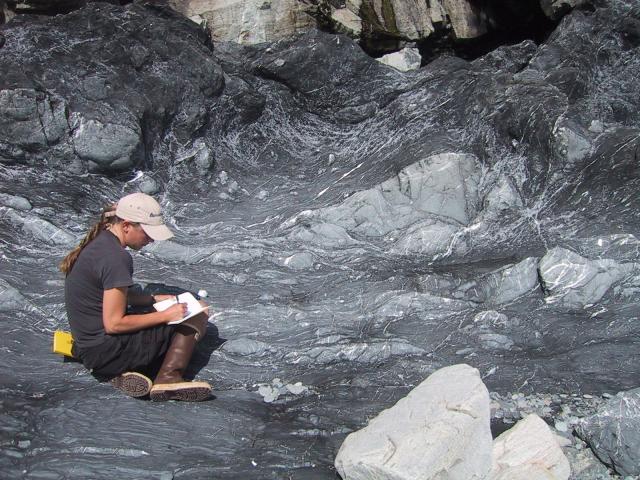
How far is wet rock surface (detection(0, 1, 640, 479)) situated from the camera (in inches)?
202

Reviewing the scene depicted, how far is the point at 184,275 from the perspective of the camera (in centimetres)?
754

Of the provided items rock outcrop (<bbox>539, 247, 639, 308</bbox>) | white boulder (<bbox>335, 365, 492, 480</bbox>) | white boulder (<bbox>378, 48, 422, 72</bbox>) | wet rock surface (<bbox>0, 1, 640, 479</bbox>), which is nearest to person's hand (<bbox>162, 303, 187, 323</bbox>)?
wet rock surface (<bbox>0, 1, 640, 479</bbox>)

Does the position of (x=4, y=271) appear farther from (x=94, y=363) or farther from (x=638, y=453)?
(x=638, y=453)

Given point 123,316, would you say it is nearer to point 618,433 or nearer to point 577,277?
point 618,433

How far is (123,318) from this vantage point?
4.88 m

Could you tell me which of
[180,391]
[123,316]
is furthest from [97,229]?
[180,391]

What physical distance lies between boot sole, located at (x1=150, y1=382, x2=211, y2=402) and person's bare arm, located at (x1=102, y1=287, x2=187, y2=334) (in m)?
0.45

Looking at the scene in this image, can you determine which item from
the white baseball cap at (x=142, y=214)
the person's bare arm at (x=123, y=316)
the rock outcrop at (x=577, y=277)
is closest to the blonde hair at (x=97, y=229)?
the white baseball cap at (x=142, y=214)

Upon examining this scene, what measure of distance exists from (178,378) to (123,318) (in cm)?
64

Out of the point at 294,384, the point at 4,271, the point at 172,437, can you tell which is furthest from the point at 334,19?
the point at 172,437

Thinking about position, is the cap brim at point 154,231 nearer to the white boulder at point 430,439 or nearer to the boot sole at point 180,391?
the boot sole at point 180,391

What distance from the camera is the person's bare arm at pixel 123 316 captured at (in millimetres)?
4797

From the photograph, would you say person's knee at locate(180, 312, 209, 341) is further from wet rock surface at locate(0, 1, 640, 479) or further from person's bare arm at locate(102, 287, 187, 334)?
wet rock surface at locate(0, 1, 640, 479)

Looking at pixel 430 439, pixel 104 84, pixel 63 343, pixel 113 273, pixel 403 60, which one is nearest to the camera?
pixel 430 439
